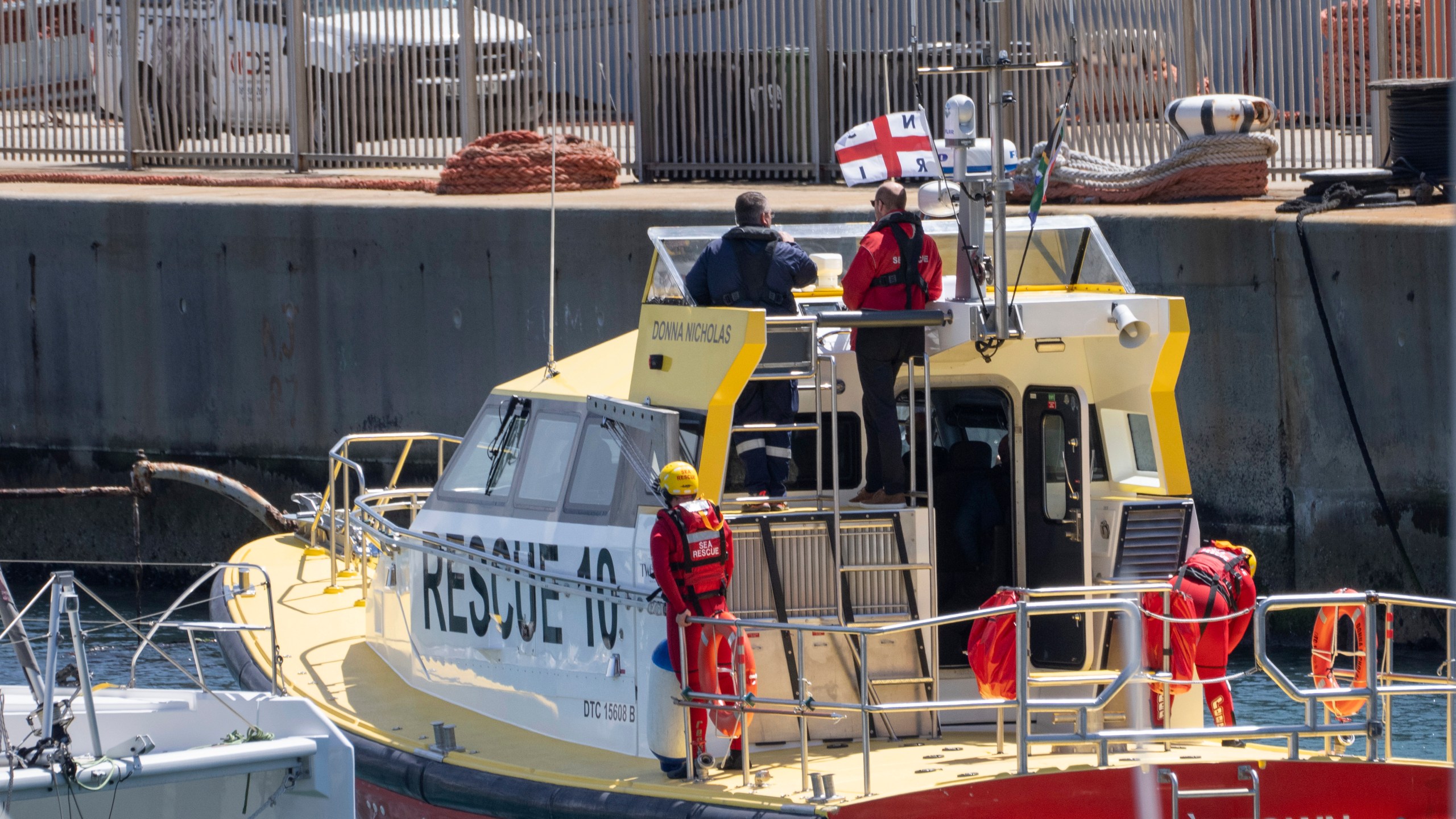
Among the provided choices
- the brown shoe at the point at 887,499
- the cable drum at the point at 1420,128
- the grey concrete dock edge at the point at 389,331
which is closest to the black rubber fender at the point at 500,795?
the brown shoe at the point at 887,499

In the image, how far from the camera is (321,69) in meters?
16.0

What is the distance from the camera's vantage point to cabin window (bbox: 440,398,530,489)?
7.30 metres

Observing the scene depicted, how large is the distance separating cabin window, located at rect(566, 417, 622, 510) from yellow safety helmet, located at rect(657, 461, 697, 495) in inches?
25.0

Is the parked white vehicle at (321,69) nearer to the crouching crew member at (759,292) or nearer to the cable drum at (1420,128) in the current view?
the cable drum at (1420,128)

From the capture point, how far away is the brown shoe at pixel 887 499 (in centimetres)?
666

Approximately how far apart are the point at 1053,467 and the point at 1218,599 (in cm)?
102

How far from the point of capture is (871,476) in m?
6.72

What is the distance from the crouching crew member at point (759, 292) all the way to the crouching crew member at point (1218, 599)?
5.26 ft

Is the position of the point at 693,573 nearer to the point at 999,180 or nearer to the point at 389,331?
the point at 999,180

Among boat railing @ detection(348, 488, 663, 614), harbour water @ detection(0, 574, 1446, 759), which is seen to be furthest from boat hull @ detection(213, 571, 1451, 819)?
harbour water @ detection(0, 574, 1446, 759)

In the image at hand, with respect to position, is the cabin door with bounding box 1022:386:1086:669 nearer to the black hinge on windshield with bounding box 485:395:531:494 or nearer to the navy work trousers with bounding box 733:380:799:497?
the navy work trousers with bounding box 733:380:799:497

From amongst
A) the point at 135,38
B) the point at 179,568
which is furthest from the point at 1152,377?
the point at 135,38

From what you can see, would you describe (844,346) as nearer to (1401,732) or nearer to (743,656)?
(743,656)

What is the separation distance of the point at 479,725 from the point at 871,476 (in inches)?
75.8
